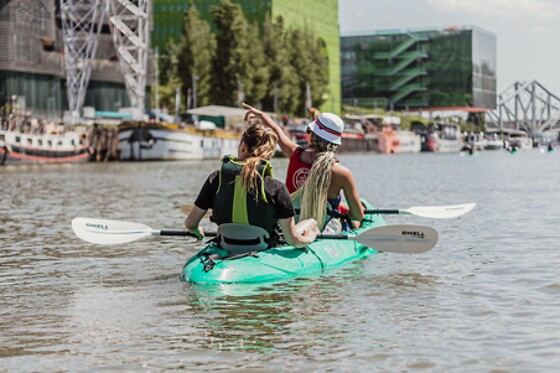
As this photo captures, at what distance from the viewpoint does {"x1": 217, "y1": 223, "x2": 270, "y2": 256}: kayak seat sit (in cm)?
1195

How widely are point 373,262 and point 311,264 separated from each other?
1801 millimetres

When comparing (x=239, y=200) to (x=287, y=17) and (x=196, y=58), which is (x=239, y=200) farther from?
(x=287, y=17)

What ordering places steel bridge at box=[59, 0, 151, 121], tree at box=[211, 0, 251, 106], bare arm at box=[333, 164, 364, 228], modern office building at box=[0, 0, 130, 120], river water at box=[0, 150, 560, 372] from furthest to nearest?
tree at box=[211, 0, 251, 106]
steel bridge at box=[59, 0, 151, 121]
modern office building at box=[0, 0, 130, 120]
bare arm at box=[333, 164, 364, 228]
river water at box=[0, 150, 560, 372]

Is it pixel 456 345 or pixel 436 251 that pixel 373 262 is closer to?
pixel 436 251

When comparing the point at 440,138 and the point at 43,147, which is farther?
the point at 440,138

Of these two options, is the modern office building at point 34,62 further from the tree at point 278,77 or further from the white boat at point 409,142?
the white boat at point 409,142

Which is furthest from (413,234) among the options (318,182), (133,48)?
(133,48)

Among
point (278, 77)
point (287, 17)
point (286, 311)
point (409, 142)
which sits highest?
point (287, 17)

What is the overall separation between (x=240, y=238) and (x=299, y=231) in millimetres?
782

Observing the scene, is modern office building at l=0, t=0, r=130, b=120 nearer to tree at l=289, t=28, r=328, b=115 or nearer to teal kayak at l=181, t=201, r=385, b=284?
tree at l=289, t=28, r=328, b=115

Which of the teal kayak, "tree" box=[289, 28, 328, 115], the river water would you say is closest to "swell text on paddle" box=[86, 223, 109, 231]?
the river water

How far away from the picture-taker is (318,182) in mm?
13086

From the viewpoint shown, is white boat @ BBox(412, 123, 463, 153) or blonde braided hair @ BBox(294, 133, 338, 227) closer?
blonde braided hair @ BBox(294, 133, 338, 227)

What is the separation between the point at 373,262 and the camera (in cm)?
1452
